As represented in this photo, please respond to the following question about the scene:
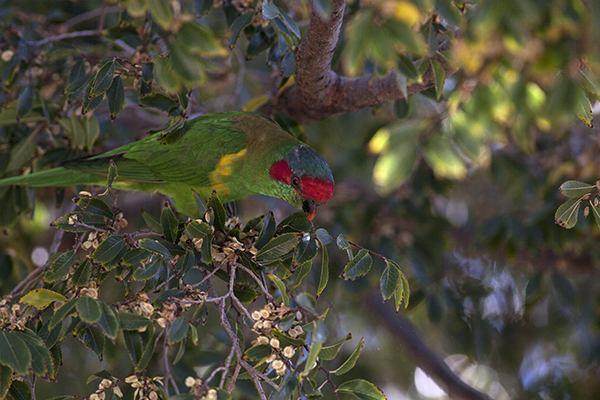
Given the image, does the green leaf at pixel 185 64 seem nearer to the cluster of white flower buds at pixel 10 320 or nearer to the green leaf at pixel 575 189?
Answer: the cluster of white flower buds at pixel 10 320

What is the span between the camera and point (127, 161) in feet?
7.29

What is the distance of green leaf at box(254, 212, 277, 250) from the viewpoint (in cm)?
150

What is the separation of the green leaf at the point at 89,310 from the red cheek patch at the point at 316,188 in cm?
98

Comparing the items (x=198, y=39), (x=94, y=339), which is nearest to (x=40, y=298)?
(x=94, y=339)

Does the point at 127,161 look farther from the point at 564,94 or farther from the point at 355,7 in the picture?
the point at 564,94

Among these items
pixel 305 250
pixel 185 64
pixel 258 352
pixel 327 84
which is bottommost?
pixel 258 352

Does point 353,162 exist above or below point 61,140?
below

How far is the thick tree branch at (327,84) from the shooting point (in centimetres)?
168

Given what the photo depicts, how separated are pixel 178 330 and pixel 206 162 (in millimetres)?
1147

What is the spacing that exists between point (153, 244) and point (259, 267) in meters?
0.37

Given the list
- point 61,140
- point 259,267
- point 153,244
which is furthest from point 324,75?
point 61,140

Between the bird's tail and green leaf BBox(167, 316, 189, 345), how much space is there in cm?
131

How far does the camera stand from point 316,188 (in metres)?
1.91

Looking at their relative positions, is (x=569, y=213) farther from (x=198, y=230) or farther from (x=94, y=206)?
(x=94, y=206)
